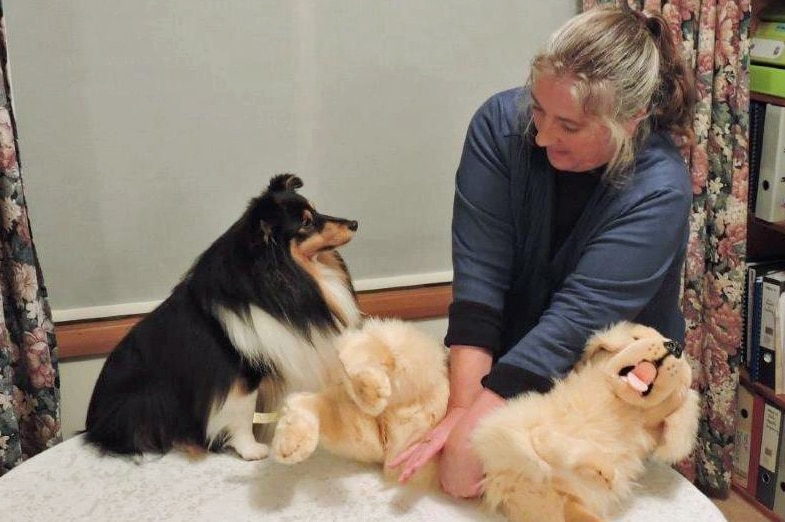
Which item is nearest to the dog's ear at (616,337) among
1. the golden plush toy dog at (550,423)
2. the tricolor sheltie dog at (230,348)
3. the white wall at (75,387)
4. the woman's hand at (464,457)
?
the golden plush toy dog at (550,423)

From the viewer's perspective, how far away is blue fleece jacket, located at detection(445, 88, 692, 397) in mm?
1080

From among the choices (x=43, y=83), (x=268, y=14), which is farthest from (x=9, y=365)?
(x=268, y=14)

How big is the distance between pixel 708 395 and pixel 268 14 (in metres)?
1.38

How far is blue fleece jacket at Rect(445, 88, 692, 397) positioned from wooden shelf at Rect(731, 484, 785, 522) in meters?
0.92

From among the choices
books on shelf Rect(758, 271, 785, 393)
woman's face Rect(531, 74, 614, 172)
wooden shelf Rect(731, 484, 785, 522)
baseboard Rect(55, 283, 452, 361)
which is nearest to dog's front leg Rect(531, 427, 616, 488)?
woman's face Rect(531, 74, 614, 172)

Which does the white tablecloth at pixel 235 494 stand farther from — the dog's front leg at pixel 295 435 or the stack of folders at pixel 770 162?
the stack of folders at pixel 770 162

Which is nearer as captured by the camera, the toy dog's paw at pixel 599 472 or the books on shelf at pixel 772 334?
the toy dog's paw at pixel 599 472

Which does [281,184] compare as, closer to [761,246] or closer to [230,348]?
[230,348]

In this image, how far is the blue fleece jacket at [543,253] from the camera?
1.08 m

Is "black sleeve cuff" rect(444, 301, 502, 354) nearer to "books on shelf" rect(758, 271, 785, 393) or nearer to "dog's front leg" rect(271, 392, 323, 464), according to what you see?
A: "dog's front leg" rect(271, 392, 323, 464)

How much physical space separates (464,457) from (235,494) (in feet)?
1.09

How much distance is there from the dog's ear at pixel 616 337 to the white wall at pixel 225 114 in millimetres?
886

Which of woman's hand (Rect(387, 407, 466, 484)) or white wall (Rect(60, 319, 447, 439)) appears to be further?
white wall (Rect(60, 319, 447, 439))

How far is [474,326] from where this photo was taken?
119 centimetres
